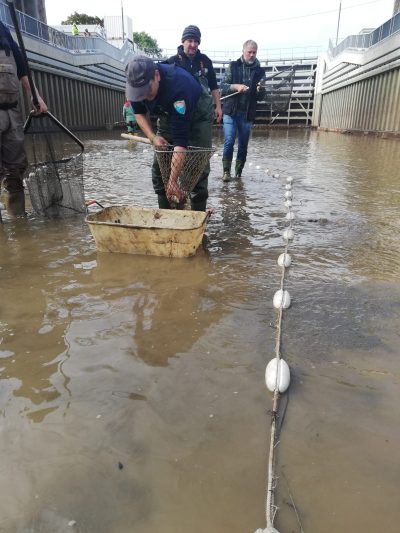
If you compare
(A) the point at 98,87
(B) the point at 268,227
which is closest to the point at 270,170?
(B) the point at 268,227

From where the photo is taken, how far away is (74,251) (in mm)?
3746

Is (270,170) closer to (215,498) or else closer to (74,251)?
(74,251)

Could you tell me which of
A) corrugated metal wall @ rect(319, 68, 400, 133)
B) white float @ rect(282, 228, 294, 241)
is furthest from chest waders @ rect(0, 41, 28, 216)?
corrugated metal wall @ rect(319, 68, 400, 133)

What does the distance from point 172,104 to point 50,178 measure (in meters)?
2.13

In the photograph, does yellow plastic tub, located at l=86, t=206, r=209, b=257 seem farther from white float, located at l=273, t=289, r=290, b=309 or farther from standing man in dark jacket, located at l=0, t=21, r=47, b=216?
standing man in dark jacket, located at l=0, t=21, r=47, b=216

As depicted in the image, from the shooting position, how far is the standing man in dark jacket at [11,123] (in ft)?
13.4

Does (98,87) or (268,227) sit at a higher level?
(98,87)

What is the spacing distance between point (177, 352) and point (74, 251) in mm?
1958

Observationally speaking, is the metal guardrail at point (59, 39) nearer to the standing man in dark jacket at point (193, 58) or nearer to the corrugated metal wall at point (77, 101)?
the corrugated metal wall at point (77, 101)

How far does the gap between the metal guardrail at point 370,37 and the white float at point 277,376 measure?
799 inches

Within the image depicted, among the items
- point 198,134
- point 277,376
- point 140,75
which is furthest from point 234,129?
point 277,376

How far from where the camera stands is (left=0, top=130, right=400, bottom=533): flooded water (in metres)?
1.36

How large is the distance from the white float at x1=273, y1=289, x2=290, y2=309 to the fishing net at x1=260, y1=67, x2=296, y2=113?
26875mm

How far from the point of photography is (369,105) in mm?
21031
